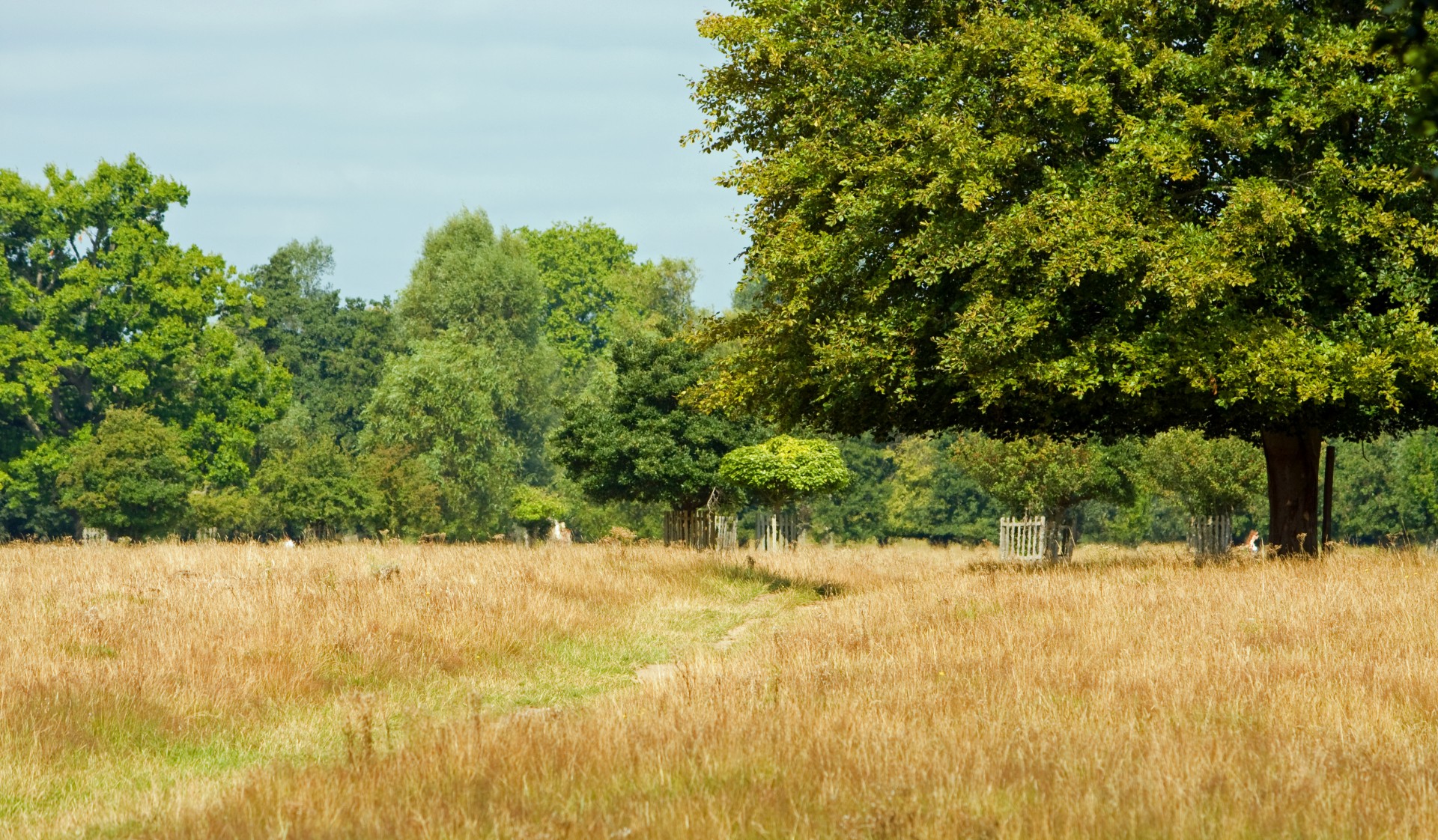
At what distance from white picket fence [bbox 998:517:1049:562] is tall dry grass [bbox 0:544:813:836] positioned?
81.2 feet

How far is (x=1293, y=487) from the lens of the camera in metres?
20.9

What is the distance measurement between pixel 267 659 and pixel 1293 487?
16.1 m

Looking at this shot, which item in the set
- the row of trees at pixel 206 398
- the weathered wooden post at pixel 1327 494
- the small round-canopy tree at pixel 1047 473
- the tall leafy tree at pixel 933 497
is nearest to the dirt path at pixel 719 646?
the weathered wooden post at pixel 1327 494

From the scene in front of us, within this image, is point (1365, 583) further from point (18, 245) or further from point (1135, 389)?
point (18, 245)

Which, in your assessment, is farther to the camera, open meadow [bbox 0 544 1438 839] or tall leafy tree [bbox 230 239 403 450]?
tall leafy tree [bbox 230 239 403 450]

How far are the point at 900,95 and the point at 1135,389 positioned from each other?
18.4 ft

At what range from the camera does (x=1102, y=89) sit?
17.7 m

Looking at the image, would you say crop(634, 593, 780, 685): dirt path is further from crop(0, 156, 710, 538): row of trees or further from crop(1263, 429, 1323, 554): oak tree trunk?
crop(0, 156, 710, 538): row of trees

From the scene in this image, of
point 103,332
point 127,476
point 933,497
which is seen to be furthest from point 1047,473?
point 103,332

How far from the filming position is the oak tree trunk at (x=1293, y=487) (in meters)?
20.4

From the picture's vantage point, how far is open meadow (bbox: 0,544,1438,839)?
638 centimetres

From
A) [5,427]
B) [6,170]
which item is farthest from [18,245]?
[5,427]

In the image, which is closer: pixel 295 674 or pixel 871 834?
pixel 871 834

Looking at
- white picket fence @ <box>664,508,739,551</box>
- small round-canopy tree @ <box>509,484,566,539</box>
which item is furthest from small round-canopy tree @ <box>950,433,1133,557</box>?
small round-canopy tree @ <box>509,484,566,539</box>
